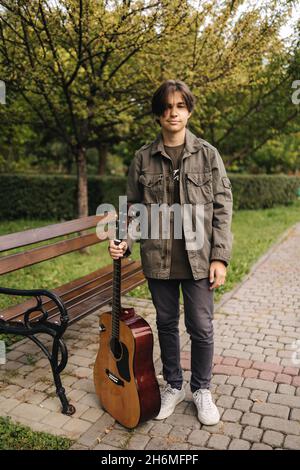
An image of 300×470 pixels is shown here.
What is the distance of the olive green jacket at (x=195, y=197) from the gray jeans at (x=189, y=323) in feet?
0.41

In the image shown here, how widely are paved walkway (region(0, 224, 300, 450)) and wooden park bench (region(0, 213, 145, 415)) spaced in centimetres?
21

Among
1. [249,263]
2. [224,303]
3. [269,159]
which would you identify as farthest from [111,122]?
[269,159]

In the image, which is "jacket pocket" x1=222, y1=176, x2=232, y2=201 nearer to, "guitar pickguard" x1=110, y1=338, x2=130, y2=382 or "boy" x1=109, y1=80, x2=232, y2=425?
"boy" x1=109, y1=80, x2=232, y2=425

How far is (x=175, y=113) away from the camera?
2979 mm

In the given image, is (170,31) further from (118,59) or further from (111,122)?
(111,122)

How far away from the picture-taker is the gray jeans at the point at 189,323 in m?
3.08

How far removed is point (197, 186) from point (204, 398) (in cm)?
141

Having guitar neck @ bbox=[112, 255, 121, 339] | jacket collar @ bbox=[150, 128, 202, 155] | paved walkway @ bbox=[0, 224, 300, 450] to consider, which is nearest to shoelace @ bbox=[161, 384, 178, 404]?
paved walkway @ bbox=[0, 224, 300, 450]

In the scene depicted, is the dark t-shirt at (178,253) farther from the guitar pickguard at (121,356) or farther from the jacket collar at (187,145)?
the guitar pickguard at (121,356)

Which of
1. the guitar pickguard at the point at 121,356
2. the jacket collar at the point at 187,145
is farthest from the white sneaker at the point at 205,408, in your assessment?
the jacket collar at the point at 187,145

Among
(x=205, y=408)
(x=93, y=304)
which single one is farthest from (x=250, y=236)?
(x=205, y=408)

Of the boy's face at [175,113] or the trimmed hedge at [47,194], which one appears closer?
the boy's face at [175,113]

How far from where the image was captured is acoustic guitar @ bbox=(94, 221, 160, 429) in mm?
2992

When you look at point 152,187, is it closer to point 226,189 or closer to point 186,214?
point 186,214
